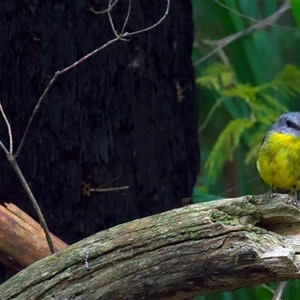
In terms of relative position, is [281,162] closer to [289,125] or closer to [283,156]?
[283,156]

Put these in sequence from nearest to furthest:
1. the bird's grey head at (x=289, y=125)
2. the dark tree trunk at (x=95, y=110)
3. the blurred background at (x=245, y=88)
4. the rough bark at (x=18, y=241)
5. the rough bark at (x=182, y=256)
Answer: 1. the rough bark at (x=182, y=256)
2. the rough bark at (x=18, y=241)
3. the bird's grey head at (x=289, y=125)
4. the dark tree trunk at (x=95, y=110)
5. the blurred background at (x=245, y=88)

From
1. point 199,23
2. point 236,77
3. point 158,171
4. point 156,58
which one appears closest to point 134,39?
point 156,58

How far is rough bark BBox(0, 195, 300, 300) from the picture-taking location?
1.44 metres

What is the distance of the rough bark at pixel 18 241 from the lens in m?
2.02

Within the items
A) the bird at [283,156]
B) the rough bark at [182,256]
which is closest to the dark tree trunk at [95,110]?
the bird at [283,156]

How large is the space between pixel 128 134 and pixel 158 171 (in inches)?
7.6

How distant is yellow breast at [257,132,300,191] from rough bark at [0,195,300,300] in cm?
45

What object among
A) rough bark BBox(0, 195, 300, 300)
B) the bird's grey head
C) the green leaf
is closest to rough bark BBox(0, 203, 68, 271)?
rough bark BBox(0, 195, 300, 300)

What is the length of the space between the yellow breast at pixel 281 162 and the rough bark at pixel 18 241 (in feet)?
2.39

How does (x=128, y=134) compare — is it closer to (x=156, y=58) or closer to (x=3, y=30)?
(x=156, y=58)

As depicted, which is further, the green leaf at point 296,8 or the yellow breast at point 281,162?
the green leaf at point 296,8

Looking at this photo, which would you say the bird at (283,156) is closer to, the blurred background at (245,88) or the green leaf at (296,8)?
the green leaf at (296,8)

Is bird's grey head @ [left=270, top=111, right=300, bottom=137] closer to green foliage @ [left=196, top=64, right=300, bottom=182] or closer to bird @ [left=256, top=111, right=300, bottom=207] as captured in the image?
bird @ [left=256, top=111, right=300, bottom=207]

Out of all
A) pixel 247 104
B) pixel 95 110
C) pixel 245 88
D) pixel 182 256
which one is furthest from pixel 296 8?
pixel 182 256
